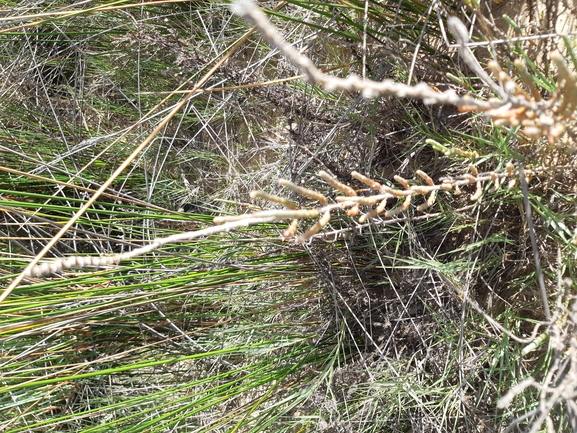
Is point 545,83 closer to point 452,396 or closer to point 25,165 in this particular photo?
point 452,396

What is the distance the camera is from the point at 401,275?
40.3 inches

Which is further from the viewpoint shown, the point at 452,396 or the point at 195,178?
the point at 195,178

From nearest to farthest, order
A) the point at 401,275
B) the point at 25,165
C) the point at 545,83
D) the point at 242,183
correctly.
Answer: the point at 545,83, the point at 401,275, the point at 242,183, the point at 25,165

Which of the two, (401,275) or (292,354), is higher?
Answer: (401,275)

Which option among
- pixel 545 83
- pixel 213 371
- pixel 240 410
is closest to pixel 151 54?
pixel 213 371

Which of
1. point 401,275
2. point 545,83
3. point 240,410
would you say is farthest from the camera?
point 240,410

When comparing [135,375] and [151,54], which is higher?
[151,54]

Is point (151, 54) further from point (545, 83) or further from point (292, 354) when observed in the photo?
point (545, 83)

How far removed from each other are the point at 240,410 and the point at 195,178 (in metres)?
0.78

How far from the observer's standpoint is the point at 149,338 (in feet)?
4.23

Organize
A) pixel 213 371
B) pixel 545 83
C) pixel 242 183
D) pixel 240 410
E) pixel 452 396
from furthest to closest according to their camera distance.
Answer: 1. pixel 242 183
2. pixel 213 371
3. pixel 240 410
4. pixel 452 396
5. pixel 545 83

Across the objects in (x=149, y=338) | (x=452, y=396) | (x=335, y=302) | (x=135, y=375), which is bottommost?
(x=135, y=375)

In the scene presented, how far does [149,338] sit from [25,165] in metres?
0.68

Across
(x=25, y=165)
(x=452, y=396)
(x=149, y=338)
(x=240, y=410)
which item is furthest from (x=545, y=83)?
(x=25, y=165)
